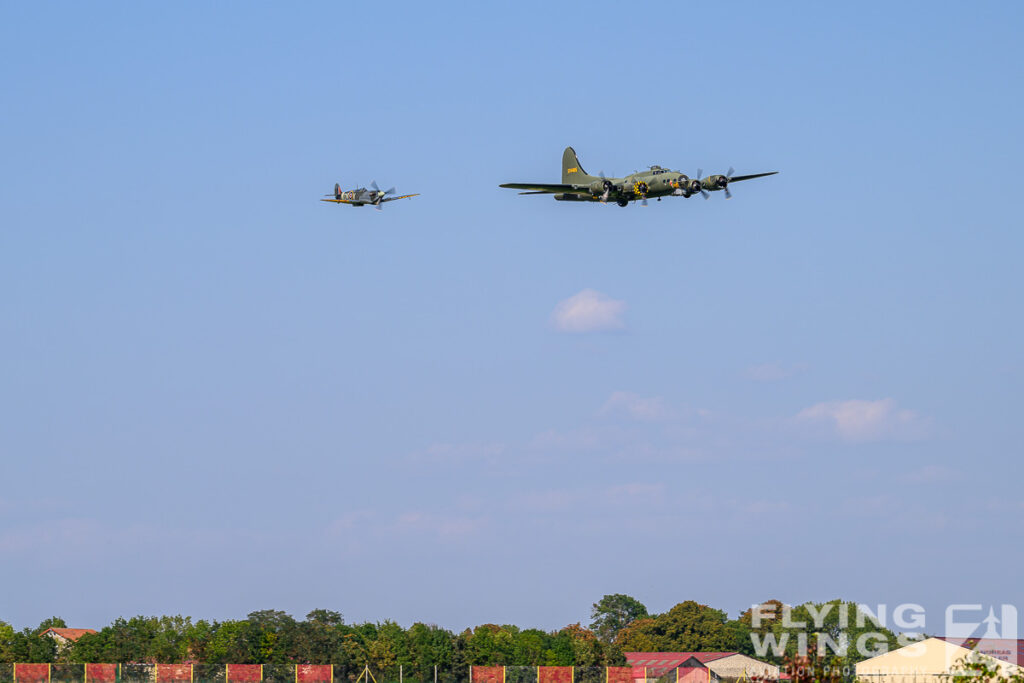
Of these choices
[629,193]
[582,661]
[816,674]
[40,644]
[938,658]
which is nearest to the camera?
[816,674]

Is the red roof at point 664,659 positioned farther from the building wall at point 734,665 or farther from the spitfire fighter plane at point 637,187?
the spitfire fighter plane at point 637,187

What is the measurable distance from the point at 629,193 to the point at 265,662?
60.5 metres

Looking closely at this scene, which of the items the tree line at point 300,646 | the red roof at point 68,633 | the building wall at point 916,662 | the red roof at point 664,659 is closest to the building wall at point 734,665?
the red roof at point 664,659

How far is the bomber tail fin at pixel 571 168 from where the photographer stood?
75000mm

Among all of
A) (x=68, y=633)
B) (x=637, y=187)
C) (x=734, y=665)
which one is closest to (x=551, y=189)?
(x=637, y=187)

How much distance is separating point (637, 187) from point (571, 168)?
13266mm

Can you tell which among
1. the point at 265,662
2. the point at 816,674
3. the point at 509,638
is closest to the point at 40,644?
the point at 265,662

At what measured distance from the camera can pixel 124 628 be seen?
11919 cm

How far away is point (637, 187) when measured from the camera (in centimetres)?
6494

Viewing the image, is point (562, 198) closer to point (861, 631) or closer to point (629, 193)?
point (629, 193)

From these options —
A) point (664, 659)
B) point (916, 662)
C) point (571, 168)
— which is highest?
point (571, 168)

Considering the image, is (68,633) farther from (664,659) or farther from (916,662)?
(916,662)

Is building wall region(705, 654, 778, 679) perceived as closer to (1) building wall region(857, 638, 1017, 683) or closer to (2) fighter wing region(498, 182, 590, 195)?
(1) building wall region(857, 638, 1017, 683)

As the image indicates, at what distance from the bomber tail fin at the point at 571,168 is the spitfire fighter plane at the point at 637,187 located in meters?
4.41
